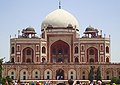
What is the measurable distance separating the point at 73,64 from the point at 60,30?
7.69 meters

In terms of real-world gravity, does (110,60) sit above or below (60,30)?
below

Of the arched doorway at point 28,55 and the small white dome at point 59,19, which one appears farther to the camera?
the small white dome at point 59,19

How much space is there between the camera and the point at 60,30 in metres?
59.7

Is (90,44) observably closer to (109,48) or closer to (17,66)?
(109,48)

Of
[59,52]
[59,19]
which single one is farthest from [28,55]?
[59,19]

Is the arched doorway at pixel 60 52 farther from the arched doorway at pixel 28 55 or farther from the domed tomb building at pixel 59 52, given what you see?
the arched doorway at pixel 28 55

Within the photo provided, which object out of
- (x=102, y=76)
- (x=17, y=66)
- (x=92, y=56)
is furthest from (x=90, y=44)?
(x=17, y=66)

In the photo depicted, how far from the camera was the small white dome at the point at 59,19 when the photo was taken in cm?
6125

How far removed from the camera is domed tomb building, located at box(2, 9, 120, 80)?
5409 cm

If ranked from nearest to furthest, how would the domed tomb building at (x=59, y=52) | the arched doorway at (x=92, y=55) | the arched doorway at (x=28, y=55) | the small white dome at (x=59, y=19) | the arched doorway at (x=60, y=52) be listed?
the domed tomb building at (x=59, y=52) → the arched doorway at (x=28, y=55) → the arched doorway at (x=92, y=55) → the arched doorway at (x=60, y=52) → the small white dome at (x=59, y=19)

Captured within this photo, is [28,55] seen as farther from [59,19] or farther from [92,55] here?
[92,55]

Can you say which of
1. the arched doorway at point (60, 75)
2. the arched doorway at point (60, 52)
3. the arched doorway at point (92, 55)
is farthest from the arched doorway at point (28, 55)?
the arched doorway at point (92, 55)

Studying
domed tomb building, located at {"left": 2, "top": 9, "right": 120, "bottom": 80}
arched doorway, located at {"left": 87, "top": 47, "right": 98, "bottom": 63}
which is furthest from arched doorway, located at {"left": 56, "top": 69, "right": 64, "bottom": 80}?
arched doorway, located at {"left": 87, "top": 47, "right": 98, "bottom": 63}

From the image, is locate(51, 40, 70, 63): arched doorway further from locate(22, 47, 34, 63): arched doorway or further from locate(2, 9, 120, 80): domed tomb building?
locate(22, 47, 34, 63): arched doorway
